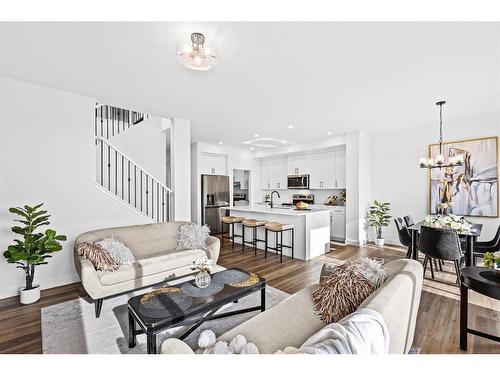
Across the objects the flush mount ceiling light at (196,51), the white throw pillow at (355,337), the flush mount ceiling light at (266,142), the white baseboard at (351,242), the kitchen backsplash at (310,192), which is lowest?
the white baseboard at (351,242)

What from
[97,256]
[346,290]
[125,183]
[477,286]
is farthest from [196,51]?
[125,183]

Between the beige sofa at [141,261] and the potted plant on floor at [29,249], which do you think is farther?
the potted plant on floor at [29,249]

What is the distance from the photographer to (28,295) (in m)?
2.72

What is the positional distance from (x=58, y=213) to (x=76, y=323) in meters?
1.68

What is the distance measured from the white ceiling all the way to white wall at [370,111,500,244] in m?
0.39

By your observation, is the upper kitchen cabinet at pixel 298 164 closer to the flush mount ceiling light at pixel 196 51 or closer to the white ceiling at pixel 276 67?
the white ceiling at pixel 276 67

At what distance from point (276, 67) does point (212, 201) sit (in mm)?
4819

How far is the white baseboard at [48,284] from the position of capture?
2887 millimetres

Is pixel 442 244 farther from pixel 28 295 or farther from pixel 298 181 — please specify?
pixel 28 295

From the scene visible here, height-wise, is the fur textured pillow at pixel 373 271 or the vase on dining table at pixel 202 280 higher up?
the fur textured pillow at pixel 373 271

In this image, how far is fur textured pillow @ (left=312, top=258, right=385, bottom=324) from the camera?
5.31 feet

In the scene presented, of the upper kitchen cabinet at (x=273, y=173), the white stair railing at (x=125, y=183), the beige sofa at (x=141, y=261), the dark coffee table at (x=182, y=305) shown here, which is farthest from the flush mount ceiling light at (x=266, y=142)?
the dark coffee table at (x=182, y=305)

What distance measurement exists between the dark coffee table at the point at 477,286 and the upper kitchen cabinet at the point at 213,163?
6.01 m
